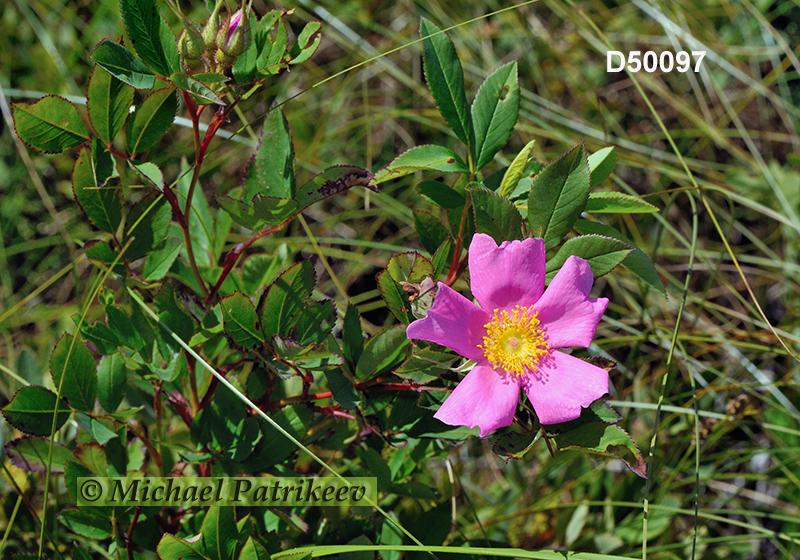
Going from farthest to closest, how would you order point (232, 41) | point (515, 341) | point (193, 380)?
point (193, 380), point (515, 341), point (232, 41)

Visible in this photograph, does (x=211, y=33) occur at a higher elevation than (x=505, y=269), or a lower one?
higher

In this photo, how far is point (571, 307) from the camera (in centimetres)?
84

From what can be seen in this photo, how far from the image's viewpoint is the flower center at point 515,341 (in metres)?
0.87

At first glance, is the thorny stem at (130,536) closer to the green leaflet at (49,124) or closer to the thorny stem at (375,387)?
the thorny stem at (375,387)

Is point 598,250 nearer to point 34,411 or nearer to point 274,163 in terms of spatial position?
point 274,163

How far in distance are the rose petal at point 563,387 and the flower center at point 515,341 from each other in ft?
0.06

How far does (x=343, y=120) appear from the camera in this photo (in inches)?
92.1

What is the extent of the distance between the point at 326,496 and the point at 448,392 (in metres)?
0.30

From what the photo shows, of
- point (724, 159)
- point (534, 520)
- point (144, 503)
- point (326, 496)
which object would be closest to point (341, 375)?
point (326, 496)

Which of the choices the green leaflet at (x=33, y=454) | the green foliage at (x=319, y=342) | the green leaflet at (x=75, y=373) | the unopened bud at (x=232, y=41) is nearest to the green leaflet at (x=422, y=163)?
the green foliage at (x=319, y=342)

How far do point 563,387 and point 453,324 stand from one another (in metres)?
0.17

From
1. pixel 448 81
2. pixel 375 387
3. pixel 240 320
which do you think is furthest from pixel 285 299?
pixel 448 81

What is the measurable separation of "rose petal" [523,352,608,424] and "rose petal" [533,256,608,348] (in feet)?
0.10

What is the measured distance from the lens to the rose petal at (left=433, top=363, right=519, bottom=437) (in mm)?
794
